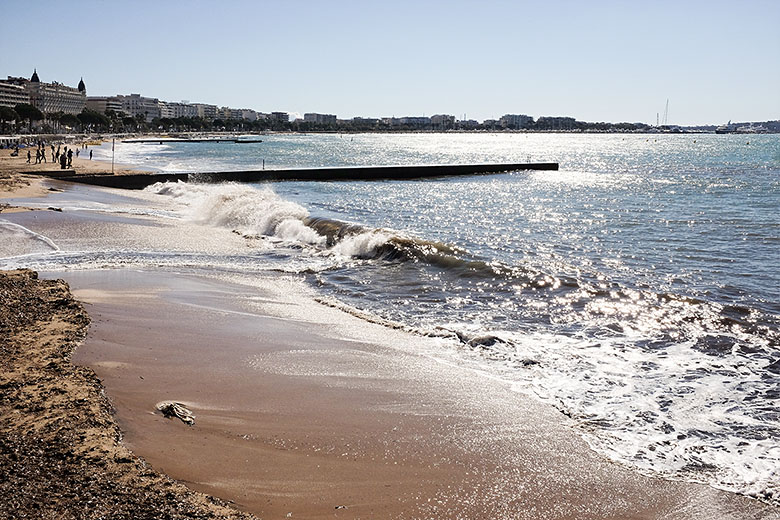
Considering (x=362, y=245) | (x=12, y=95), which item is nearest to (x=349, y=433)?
(x=362, y=245)

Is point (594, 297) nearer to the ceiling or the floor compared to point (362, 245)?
nearer to the floor

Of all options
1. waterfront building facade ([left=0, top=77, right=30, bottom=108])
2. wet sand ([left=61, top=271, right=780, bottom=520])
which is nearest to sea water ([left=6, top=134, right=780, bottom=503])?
wet sand ([left=61, top=271, right=780, bottom=520])

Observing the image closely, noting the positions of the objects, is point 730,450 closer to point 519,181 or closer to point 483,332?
point 483,332

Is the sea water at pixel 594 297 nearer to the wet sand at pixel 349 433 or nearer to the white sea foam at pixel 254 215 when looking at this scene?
the white sea foam at pixel 254 215

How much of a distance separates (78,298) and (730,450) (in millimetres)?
9246

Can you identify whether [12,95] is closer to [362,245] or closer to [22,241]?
[22,241]

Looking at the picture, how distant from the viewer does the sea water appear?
6.82 m

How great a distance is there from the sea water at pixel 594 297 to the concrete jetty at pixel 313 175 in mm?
6753

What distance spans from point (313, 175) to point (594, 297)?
120 ft

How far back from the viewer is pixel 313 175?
47469 mm

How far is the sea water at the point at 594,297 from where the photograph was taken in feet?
22.4

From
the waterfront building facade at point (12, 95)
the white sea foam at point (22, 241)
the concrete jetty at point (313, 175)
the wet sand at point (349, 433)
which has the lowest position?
the wet sand at point (349, 433)

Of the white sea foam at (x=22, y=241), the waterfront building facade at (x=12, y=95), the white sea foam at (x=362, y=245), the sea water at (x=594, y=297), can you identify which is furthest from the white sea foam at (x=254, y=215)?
the waterfront building facade at (x=12, y=95)

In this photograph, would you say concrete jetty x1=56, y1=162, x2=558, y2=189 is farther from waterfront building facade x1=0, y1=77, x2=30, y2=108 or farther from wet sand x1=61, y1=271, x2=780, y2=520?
waterfront building facade x1=0, y1=77, x2=30, y2=108
